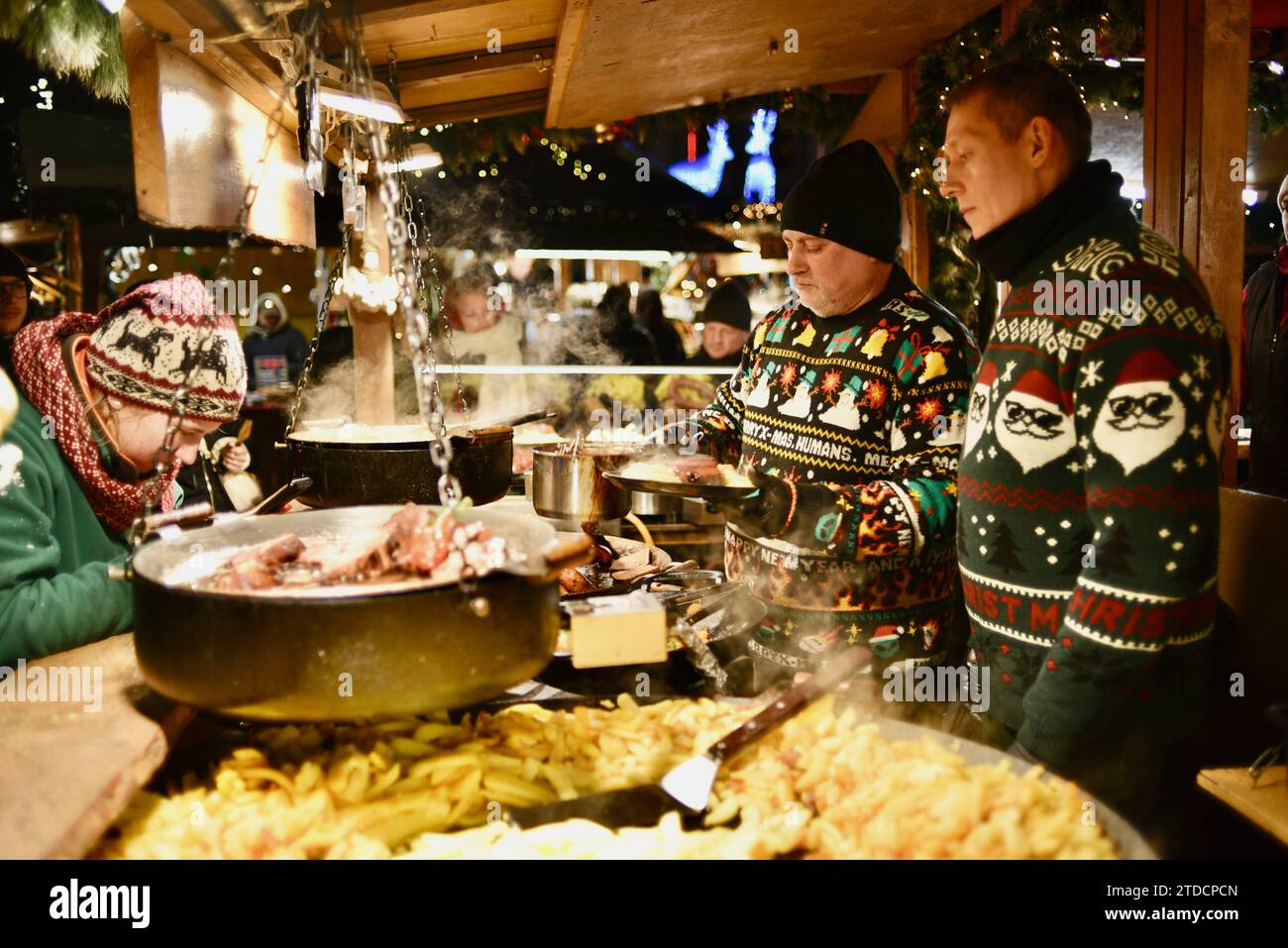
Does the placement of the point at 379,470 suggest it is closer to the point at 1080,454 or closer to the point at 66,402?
the point at 66,402

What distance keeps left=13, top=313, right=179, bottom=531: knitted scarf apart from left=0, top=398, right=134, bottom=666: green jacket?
1.5 inches

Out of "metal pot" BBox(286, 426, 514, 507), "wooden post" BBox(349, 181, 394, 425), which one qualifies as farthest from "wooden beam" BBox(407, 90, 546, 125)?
"metal pot" BBox(286, 426, 514, 507)

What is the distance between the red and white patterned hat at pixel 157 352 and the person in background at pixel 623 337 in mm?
5492

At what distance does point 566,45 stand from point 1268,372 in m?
4.51

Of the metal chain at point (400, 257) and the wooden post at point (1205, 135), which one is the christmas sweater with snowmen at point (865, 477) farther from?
the metal chain at point (400, 257)

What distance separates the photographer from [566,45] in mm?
3824

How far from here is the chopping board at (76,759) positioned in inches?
49.1

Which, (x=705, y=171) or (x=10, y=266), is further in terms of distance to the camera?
(x=705, y=171)

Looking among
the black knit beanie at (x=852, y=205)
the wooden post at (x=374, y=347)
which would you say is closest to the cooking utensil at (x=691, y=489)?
the black knit beanie at (x=852, y=205)

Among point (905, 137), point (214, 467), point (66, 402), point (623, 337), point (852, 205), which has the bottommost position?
point (214, 467)

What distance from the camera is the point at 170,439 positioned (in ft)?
6.07

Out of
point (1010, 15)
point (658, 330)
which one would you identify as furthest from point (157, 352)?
point (658, 330)

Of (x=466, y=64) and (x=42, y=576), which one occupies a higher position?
(x=466, y=64)
